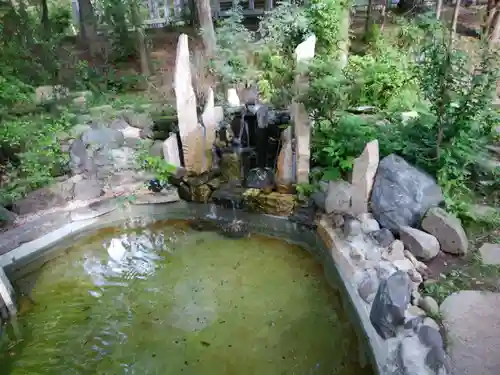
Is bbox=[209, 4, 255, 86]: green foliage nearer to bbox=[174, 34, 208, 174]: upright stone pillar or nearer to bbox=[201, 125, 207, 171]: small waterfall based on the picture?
bbox=[174, 34, 208, 174]: upright stone pillar

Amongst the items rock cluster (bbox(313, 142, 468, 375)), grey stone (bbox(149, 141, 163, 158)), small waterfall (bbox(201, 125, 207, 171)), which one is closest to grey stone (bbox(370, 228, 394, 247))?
rock cluster (bbox(313, 142, 468, 375))

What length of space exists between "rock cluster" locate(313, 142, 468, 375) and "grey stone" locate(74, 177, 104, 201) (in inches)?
136

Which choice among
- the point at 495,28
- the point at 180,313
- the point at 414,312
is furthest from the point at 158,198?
the point at 495,28

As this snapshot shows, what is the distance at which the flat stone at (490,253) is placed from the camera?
413 centimetres

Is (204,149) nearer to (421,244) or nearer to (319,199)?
(319,199)

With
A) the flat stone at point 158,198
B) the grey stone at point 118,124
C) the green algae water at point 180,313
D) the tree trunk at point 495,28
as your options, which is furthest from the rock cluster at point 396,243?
the tree trunk at point 495,28

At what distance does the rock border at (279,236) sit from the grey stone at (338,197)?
0.19 m

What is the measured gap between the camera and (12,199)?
19.6 feet

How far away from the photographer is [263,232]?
597cm

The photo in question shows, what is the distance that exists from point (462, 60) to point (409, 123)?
1.12 m

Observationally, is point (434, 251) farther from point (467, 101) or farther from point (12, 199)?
point (12, 199)

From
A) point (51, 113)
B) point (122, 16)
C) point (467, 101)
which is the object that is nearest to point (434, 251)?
point (467, 101)

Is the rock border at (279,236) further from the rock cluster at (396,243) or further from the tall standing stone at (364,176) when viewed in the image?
the tall standing stone at (364,176)

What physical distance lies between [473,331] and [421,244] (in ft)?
3.48
